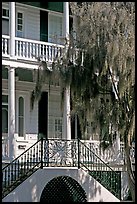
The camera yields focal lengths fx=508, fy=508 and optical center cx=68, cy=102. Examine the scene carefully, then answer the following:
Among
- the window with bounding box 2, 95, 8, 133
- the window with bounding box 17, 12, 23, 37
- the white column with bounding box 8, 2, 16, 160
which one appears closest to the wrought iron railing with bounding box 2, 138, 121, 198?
the white column with bounding box 8, 2, 16, 160

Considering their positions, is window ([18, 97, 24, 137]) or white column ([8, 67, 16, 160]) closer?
white column ([8, 67, 16, 160])

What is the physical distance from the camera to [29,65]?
20.0 meters

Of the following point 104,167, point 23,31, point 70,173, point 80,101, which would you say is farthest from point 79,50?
point 23,31

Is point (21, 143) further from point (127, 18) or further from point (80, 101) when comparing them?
point (127, 18)

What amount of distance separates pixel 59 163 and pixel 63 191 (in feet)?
3.37

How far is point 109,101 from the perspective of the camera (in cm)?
1473

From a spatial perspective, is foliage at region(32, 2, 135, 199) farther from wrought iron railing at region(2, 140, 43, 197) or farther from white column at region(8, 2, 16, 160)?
white column at region(8, 2, 16, 160)

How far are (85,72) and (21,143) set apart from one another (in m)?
7.71

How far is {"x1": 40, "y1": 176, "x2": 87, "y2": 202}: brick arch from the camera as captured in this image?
57.2ft

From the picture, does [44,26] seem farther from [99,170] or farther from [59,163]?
[99,170]

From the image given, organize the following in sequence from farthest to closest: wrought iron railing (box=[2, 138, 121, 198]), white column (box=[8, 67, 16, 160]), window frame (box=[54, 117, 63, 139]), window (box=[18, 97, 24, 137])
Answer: window frame (box=[54, 117, 63, 139]), window (box=[18, 97, 24, 137]), white column (box=[8, 67, 16, 160]), wrought iron railing (box=[2, 138, 121, 198])

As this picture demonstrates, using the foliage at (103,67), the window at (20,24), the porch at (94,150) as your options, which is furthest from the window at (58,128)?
the foliage at (103,67)

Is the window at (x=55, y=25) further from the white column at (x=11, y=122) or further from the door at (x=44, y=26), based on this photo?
the white column at (x=11, y=122)

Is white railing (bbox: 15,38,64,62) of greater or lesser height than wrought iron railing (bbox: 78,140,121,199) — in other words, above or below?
above
